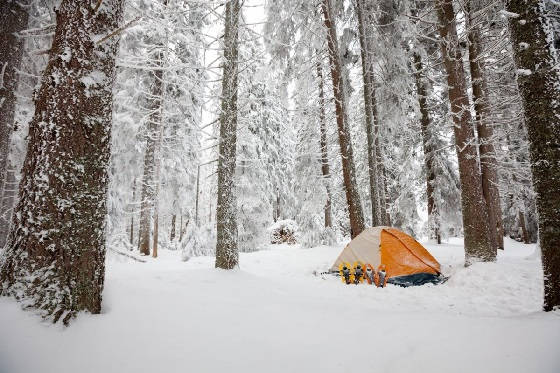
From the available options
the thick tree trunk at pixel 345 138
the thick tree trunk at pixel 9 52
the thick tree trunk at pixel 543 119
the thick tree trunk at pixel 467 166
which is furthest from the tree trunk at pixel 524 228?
the thick tree trunk at pixel 9 52

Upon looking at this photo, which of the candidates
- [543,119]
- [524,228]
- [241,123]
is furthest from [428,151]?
[543,119]

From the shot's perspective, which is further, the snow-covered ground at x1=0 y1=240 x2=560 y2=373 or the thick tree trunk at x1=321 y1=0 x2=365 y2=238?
the thick tree trunk at x1=321 y1=0 x2=365 y2=238

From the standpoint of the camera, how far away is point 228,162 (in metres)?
6.61

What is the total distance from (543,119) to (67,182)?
4.87 metres

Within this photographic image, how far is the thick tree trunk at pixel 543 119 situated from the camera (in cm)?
289

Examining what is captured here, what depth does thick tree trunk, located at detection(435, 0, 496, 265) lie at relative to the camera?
6500 millimetres

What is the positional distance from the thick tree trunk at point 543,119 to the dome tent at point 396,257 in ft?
13.0

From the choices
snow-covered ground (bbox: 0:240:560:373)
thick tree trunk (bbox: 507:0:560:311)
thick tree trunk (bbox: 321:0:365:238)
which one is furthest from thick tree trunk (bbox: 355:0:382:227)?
thick tree trunk (bbox: 507:0:560:311)

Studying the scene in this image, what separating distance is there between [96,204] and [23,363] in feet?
4.56

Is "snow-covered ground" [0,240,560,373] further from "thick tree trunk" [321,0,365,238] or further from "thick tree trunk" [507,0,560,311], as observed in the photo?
"thick tree trunk" [321,0,365,238]

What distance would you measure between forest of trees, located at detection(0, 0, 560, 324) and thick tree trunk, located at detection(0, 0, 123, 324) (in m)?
0.01

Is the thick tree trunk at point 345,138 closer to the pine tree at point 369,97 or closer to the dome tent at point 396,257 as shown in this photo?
the pine tree at point 369,97

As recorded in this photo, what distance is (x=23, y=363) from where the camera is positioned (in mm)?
2096

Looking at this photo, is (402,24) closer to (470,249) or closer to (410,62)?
(410,62)
